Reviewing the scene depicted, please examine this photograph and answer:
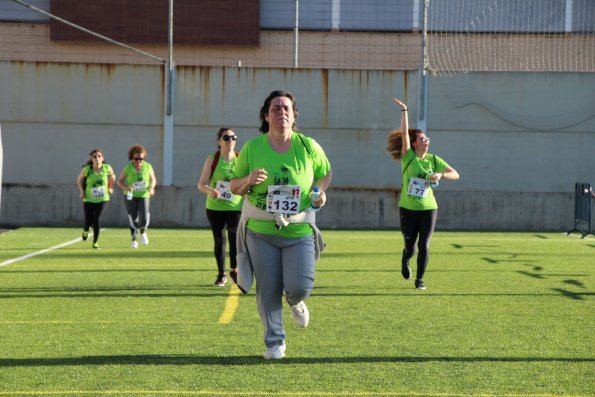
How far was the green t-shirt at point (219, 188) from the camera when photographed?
12930 mm

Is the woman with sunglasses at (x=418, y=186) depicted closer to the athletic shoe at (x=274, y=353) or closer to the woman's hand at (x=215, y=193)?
the woman's hand at (x=215, y=193)

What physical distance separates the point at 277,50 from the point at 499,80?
10.1m

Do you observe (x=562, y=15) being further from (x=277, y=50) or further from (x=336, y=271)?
(x=336, y=271)

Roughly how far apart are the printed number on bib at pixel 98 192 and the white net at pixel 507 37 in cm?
1651

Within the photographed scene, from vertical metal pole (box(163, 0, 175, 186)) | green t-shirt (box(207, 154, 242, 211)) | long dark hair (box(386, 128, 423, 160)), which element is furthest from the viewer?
vertical metal pole (box(163, 0, 175, 186))

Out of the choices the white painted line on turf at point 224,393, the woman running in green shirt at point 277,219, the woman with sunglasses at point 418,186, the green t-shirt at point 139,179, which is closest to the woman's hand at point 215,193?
the woman with sunglasses at point 418,186

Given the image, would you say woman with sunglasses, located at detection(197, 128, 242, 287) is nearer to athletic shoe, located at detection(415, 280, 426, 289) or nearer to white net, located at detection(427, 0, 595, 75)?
athletic shoe, located at detection(415, 280, 426, 289)

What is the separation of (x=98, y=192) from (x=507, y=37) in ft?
60.4

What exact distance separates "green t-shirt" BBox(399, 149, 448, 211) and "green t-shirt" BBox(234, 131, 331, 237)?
5.34m

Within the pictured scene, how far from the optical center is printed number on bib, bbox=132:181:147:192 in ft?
66.3

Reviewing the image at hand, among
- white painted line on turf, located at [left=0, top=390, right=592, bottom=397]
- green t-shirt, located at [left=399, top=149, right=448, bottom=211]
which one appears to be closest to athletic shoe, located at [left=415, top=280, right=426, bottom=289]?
green t-shirt, located at [left=399, top=149, right=448, bottom=211]

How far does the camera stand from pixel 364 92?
103 ft

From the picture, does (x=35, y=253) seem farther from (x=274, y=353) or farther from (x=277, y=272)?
(x=274, y=353)

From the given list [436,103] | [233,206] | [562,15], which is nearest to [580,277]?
[233,206]
